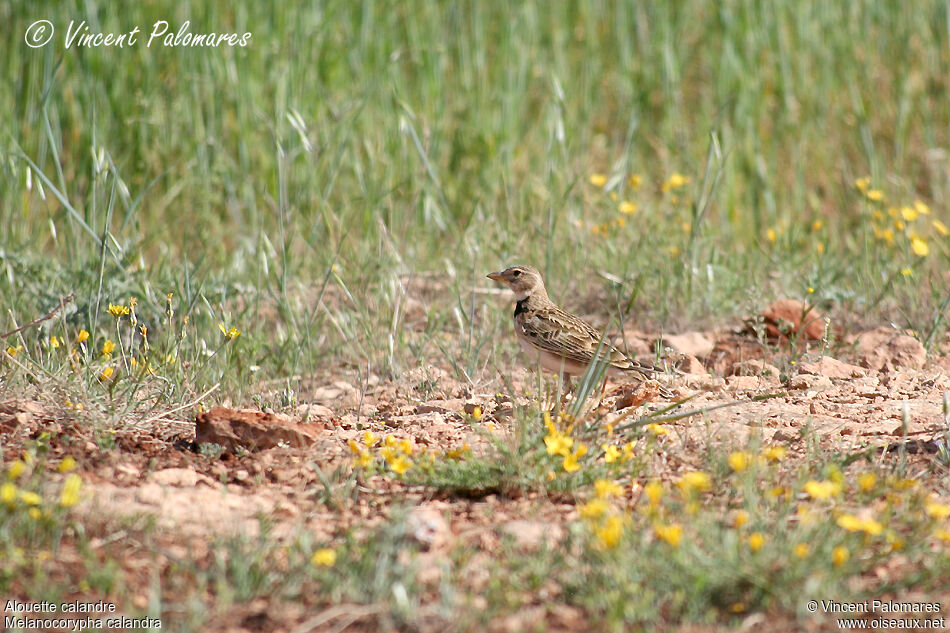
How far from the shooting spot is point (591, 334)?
5.34 metres

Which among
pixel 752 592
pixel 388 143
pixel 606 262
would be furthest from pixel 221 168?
pixel 752 592

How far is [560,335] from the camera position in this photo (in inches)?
202

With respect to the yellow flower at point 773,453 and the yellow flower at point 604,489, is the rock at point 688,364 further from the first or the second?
the yellow flower at point 604,489

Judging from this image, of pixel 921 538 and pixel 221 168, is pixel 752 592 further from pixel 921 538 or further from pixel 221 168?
pixel 221 168

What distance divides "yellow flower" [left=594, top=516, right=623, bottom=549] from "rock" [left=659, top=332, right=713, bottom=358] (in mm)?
2616

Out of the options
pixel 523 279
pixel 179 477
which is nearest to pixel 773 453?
pixel 179 477

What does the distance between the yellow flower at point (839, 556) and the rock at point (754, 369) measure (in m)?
2.15

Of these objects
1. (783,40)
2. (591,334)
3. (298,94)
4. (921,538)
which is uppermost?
(783,40)

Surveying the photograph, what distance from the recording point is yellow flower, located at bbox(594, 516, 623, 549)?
8.87 ft

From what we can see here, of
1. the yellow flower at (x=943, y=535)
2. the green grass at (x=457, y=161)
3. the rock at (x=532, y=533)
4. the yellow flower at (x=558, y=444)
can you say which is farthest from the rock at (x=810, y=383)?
the rock at (x=532, y=533)

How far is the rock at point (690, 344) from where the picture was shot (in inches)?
211

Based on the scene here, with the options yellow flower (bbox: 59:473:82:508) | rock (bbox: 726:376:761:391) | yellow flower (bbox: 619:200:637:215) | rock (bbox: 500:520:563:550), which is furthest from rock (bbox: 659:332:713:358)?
yellow flower (bbox: 59:473:82:508)

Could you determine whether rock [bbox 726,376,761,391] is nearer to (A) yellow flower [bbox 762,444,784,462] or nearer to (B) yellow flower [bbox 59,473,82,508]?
(A) yellow flower [bbox 762,444,784,462]

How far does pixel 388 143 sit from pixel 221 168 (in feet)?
3.85
